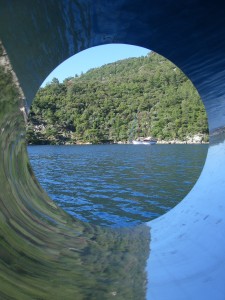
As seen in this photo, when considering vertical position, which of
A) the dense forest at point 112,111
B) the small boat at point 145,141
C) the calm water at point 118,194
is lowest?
the calm water at point 118,194

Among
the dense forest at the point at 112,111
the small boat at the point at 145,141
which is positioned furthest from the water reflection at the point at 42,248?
the small boat at the point at 145,141

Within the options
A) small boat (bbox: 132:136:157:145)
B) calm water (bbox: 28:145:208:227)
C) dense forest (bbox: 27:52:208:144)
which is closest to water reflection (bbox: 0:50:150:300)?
calm water (bbox: 28:145:208:227)

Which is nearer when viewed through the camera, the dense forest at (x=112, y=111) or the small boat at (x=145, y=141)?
the small boat at (x=145, y=141)

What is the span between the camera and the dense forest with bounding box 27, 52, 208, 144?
72.1 m

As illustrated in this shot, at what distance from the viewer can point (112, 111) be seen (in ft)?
256

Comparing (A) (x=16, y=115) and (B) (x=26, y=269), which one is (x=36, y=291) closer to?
(B) (x=26, y=269)

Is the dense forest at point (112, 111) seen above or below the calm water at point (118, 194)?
above

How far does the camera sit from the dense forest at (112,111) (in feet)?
236

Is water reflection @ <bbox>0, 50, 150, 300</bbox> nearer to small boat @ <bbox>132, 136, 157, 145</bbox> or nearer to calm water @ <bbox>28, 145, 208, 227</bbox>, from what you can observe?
calm water @ <bbox>28, 145, 208, 227</bbox>

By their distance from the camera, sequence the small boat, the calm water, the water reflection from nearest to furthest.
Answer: the water reflection → the calm water → the small boat

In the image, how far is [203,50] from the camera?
4.50 m

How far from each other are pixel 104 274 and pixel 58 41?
262 centimetres

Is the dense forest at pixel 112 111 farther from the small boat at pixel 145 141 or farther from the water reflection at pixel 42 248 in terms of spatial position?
the water reflection at pixel 42 248

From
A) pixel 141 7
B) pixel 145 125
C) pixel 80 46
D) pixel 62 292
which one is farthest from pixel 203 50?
pixel 145 125
